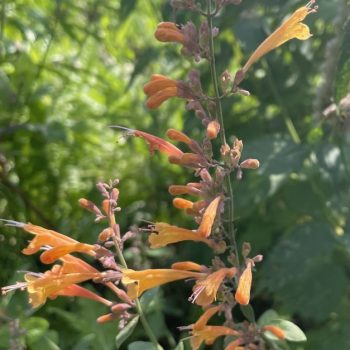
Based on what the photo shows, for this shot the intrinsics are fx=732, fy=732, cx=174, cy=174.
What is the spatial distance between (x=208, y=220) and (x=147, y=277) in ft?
0.82

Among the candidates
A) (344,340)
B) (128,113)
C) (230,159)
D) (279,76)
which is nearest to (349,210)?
(344,340)

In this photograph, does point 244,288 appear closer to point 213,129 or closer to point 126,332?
point 213,129

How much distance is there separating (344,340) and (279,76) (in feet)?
4.24

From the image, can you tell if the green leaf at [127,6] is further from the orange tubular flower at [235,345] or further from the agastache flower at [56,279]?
the orange tubular flower at [235,345]

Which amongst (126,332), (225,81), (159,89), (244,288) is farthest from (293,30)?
(126,332)

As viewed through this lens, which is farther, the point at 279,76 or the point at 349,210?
the point at 279,76

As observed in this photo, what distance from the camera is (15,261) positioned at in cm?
285

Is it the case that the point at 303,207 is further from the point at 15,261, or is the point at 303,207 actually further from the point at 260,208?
the point at 15,261

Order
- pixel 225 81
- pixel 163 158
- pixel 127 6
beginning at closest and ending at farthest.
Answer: pixel 225 81
pixel 127 6
pixel 163 158

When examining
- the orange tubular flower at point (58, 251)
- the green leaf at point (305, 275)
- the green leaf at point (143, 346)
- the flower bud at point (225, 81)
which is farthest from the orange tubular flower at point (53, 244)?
the green leaf at point (305, 275)

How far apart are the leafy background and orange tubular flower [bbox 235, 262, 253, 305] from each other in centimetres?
33

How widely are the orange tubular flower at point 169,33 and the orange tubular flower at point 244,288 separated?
0.50 meters

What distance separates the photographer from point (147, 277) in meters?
1.56

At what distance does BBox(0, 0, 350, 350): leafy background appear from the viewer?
2480 mm
